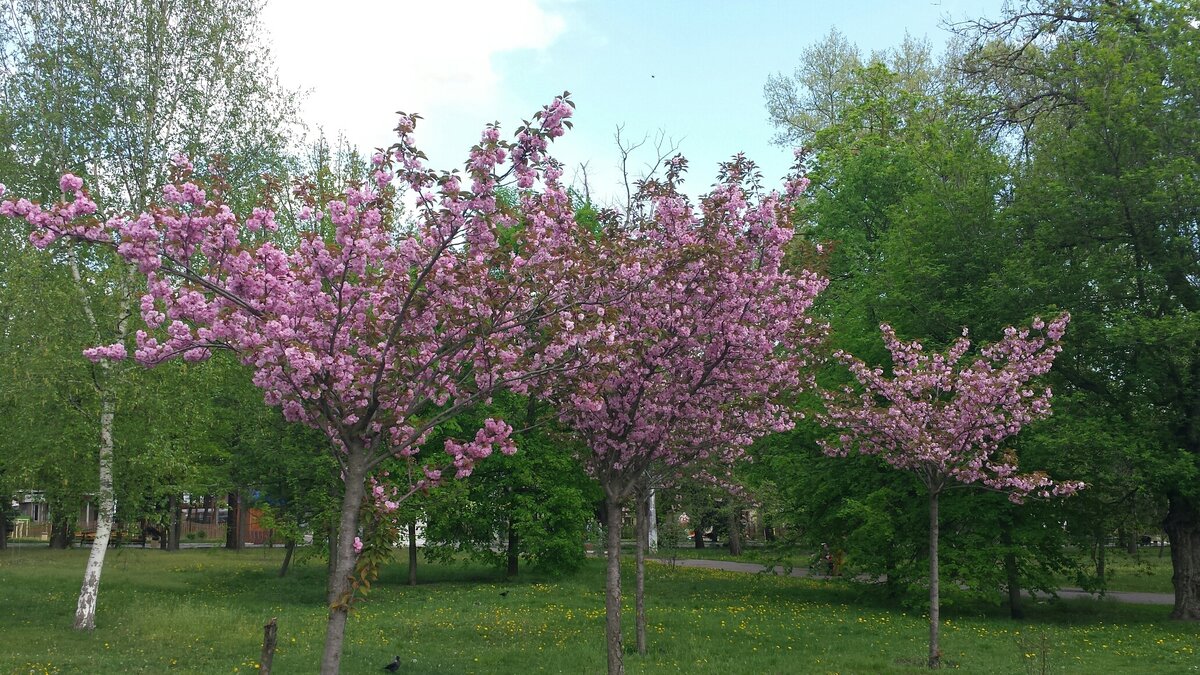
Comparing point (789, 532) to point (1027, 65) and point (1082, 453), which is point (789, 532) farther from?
point (1027, 65)

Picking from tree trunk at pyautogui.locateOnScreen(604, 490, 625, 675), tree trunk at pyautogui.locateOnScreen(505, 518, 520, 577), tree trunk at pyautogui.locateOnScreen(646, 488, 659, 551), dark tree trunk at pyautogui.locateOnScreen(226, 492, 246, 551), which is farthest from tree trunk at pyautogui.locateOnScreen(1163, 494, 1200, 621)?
dark tree trunk at pyautogui.locateOnScreen(226, 492, 246, 551)

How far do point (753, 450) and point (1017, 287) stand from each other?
398 inches

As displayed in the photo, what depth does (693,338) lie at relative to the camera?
13219 mm

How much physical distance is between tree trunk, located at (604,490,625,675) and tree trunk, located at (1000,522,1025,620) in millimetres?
12535

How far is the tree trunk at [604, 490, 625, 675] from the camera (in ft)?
40.3

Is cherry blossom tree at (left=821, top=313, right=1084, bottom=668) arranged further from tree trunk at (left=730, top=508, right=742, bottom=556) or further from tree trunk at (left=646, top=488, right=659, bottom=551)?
tree trunk at (left=646, top=488, right=659, bottom=551)

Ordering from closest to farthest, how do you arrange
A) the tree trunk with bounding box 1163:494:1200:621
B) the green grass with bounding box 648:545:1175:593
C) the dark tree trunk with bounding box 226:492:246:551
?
the tree trunk with bounding box 1163:494:1200:621 < the green grass with bounding box 648:545:1175:593 < the dark tree trunk with bounding box 226:492:246:551

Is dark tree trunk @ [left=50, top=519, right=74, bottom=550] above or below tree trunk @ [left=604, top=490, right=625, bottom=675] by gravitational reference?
below

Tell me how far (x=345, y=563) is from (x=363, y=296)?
9.34ft

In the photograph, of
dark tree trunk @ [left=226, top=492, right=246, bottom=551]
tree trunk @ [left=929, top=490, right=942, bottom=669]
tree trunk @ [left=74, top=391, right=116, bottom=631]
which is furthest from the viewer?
dark tree trunk @ [left=226, top=492, right=246, bottom=551]

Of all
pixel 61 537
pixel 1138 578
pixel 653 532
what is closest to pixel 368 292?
pixel 1138 578

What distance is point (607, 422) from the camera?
13461mm

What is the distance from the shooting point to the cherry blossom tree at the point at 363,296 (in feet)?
27.3

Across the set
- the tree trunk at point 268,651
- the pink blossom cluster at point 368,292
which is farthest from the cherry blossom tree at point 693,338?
the tree trunk at point 268,651
